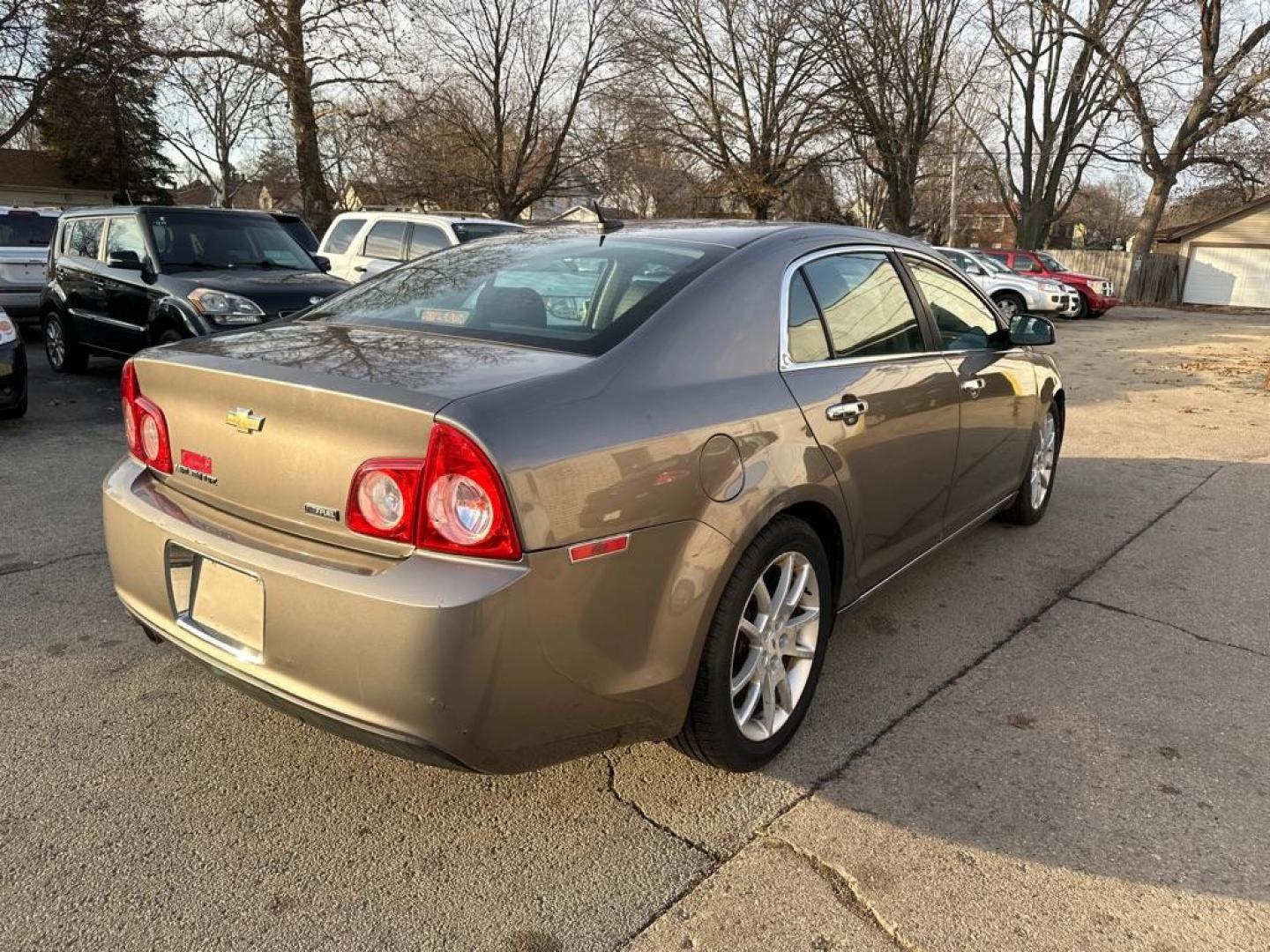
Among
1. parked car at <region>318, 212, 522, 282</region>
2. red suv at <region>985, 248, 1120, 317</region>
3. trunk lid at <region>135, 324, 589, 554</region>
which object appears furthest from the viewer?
red suv at <region>985, 248, 1120, 317</region>

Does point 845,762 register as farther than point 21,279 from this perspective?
No

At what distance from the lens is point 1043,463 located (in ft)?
16.6

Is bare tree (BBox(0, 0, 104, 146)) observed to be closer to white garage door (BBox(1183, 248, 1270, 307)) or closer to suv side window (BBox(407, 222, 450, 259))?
suv side window (BBox(407, 222, 450, 259))

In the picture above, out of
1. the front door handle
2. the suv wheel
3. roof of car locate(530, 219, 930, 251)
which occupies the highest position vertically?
roof of car locate(530, 219, 930, 251)

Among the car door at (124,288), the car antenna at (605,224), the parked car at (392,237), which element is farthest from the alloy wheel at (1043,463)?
the car door at (124,288)

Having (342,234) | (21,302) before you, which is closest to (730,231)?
(342,234)

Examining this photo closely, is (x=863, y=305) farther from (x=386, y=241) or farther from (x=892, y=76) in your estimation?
(x=892, y=76)

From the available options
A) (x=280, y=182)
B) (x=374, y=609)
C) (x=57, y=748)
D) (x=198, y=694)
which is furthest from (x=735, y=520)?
(x=280, y=182)

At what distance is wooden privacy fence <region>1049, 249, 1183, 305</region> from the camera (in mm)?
32250

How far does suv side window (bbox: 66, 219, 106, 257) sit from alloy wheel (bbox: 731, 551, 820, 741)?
8.12m

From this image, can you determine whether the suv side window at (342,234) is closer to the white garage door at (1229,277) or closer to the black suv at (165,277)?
the black suv at (165,277)

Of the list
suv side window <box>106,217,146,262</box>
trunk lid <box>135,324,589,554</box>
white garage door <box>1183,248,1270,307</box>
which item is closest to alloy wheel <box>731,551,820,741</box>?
trunk lid <box>135,324,589,554</box>

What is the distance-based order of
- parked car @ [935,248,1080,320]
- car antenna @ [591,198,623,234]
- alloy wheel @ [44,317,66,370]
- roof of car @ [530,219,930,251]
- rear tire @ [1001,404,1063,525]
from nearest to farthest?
roof of car @ [530,219,930,251]
car antenna @ [591,198,623,234]
rear tire @ [1001,404,1063,525]
alloy wheel @ [44,317,66,370]
parked car @ [935,248,1080,320]

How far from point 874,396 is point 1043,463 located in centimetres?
253
